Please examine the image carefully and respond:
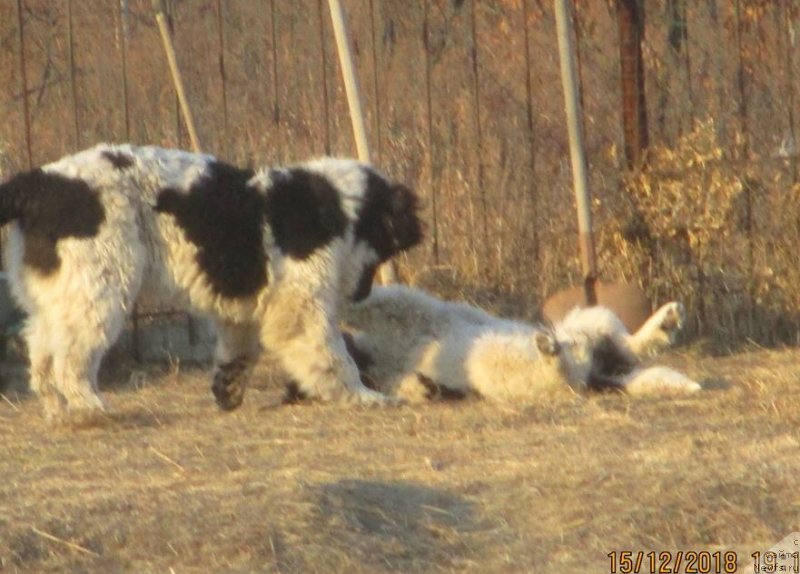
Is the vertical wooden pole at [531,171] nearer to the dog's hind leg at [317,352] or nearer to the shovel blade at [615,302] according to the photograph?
the shovel blade at [615,302]

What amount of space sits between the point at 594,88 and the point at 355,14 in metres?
4.83

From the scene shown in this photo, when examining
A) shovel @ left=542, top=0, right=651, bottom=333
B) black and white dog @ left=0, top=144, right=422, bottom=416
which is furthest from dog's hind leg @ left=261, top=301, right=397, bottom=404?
shovel @ left=542, top=0, right=651, bottom=333

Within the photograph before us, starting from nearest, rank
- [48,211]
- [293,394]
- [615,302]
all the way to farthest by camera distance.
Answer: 1. [48,211]
2. [293,394]
3. [615,302]

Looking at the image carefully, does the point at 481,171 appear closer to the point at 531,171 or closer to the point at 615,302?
the point at 531,171

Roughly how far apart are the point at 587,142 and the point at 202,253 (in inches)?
140

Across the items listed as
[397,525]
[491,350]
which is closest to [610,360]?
[491,350]

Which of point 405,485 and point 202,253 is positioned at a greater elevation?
point 202,253

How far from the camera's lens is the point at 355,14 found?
598 inches

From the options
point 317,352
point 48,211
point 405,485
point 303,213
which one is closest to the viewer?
point 405,485

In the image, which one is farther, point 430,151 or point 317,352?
point 430,151

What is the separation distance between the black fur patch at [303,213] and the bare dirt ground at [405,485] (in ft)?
2.74

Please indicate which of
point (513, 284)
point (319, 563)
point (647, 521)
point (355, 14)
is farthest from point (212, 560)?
point (355, 14)

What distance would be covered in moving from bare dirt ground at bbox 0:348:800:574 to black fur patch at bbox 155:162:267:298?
698mm
